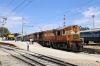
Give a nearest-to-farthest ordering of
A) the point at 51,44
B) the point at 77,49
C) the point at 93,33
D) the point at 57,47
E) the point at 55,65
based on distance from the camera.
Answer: the point at 55,65 < the point at 77,49 < the point at 57,47 < the point at 51,44 < the point at 93,33

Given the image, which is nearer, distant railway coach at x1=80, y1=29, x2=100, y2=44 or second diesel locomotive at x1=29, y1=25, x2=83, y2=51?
second diesel locomotive at x1=29, y1=25, x2=83, y2=51

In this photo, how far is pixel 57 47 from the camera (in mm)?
31969

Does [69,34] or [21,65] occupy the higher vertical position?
[69,34]

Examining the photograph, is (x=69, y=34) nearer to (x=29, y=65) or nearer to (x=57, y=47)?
(x=57, y=47)

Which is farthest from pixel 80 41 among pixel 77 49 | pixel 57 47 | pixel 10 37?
pixel 10 37

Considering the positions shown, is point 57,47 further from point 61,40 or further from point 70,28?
point 70,28

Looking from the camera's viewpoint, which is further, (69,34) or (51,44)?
(51,44)

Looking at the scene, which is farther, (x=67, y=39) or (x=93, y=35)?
(x=93, y=35)

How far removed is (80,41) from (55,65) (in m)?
15.2

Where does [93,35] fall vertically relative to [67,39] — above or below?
above

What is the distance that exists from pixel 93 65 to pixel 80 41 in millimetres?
14542

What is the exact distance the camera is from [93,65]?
45.5 feet

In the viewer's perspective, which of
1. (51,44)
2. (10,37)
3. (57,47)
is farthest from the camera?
(10,37)

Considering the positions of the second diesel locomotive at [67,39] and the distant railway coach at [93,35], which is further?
the distant railway coach at [93,35]
